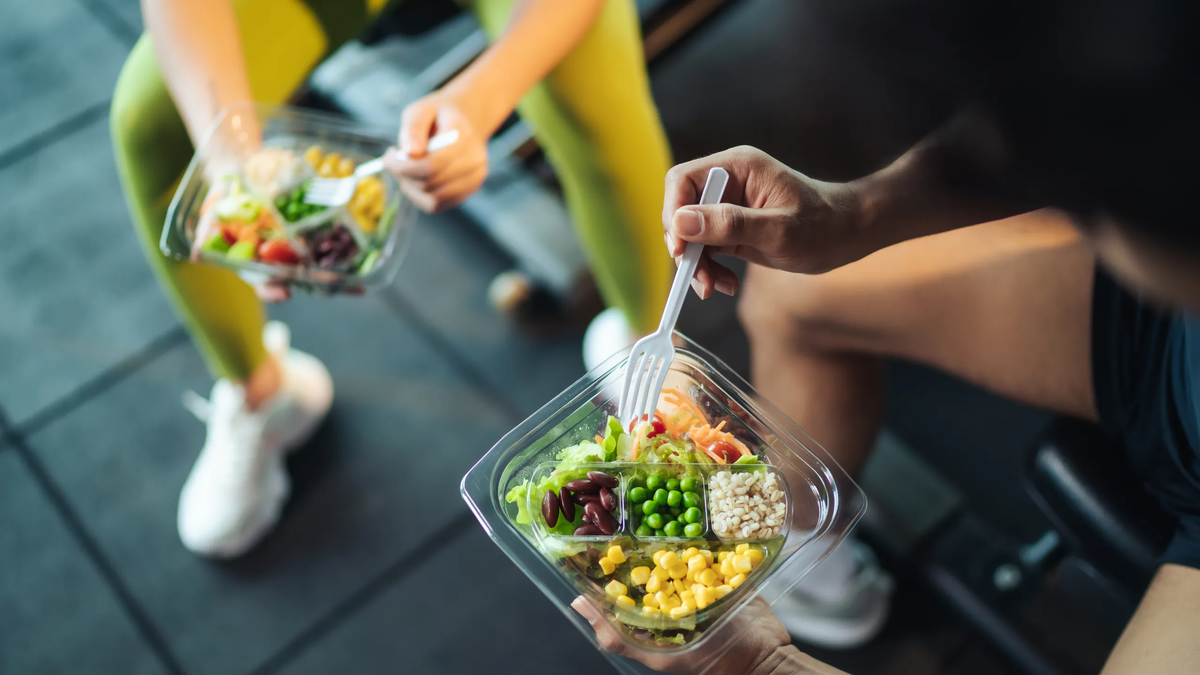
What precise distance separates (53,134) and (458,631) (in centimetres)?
137

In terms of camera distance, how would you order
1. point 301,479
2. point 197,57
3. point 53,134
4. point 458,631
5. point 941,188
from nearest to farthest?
point 941,188, point 197,57, point 458,631, point 301,479, point 53,134

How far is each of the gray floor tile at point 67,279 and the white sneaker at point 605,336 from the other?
0.78 meters

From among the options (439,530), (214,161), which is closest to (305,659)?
(439,530)

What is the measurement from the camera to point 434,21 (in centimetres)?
115

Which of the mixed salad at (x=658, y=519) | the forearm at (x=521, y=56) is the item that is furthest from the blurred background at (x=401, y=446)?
the mixed salad at (x=658, y=519)

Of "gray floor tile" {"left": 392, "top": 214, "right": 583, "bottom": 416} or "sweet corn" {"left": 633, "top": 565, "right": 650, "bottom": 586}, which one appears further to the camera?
"gray floor tile" {"left": 392, "top": 214, "right": 583, "bottom": 416}

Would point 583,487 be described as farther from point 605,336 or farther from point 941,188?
point 605,336

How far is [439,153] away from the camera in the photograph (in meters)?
0.87

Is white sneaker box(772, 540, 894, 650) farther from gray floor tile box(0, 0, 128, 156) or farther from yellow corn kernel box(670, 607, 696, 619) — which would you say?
gray floor tile box(0, 0, 128, 156)

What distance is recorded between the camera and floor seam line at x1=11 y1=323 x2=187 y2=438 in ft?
4.78

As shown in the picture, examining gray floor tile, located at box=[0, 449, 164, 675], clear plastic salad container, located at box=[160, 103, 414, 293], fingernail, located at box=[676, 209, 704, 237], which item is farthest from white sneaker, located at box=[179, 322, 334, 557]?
fingernail, located at box=[676, 209, 704, 237]

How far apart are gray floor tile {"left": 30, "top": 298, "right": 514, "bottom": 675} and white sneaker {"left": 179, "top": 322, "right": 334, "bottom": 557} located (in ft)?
0.14

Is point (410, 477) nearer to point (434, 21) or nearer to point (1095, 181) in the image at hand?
point (434, 21)

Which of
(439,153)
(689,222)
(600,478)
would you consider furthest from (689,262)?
(439,153)
